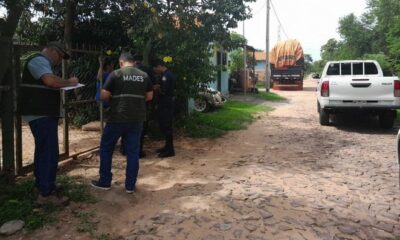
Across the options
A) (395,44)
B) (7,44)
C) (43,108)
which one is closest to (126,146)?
(43,108)

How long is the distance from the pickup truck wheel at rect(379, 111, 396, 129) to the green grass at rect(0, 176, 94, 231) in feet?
26.5

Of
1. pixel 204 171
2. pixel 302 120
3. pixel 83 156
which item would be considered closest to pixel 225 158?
pixel 204 171

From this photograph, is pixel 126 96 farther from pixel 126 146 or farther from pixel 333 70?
pixel 333 70

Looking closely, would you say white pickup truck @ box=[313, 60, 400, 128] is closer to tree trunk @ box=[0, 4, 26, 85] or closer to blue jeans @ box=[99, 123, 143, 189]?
blue jeans @ box=[99, 123, 143, 189]

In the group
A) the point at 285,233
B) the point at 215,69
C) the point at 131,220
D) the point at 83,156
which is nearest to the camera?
the point at 285,233

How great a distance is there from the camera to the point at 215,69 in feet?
33.3

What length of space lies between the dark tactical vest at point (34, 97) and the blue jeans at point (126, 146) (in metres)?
0.83

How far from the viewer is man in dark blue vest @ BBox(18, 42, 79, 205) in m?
4.62

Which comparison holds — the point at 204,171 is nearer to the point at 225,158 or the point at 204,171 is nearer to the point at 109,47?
the point at 225,158

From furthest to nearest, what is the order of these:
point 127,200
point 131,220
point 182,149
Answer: point 182,149 < point 127,200 < point 131,220

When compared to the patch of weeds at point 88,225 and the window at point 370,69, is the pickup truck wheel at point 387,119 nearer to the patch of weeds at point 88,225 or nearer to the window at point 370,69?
the window at point 370,69

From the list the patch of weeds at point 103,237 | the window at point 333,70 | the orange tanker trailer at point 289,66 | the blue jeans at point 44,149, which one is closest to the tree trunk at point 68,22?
the blue jeans at point 44,149

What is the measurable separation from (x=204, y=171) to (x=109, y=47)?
230 inches

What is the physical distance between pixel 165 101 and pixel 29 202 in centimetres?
330
